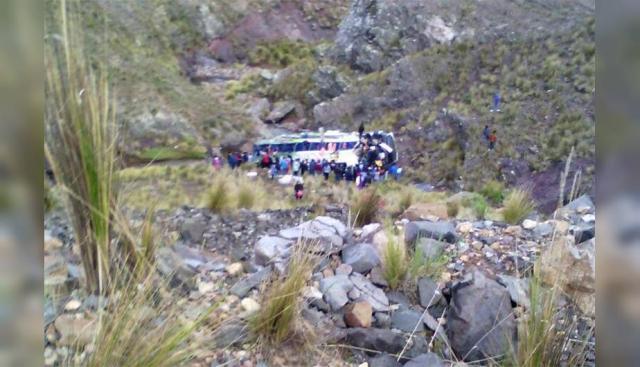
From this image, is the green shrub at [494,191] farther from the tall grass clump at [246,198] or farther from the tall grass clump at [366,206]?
the tall grass clump at [246,198]

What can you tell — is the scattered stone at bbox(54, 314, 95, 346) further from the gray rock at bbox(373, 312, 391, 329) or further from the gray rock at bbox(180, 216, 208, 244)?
the gray rock at bbox(373, 312, 391, 329)

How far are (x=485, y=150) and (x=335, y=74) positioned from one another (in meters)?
0.66

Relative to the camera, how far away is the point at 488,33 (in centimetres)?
Answer: 236

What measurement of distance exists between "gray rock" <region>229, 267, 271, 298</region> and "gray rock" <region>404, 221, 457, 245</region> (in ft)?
1.86

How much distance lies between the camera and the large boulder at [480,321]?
2289 mm

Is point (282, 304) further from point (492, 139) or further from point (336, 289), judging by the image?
point (492, 139)

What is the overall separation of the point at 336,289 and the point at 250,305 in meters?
0.33


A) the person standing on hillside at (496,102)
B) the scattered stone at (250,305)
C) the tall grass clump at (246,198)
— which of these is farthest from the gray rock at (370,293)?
the person standing on hillside at (496,102)

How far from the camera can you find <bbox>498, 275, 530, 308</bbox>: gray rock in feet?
7.50

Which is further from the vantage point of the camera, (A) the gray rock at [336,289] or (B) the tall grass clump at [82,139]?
(A) the gray rock at [336,289]

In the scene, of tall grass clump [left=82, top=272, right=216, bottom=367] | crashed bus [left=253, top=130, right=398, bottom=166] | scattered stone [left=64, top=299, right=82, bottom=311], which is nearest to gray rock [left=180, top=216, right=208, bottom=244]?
tall grass clump [left=82, top=272, right=216, bottom=367]

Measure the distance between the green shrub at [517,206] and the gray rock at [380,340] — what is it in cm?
65

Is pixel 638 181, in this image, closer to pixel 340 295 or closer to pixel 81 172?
pixel 340 295

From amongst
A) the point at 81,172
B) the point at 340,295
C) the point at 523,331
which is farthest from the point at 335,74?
the point at 523,331
